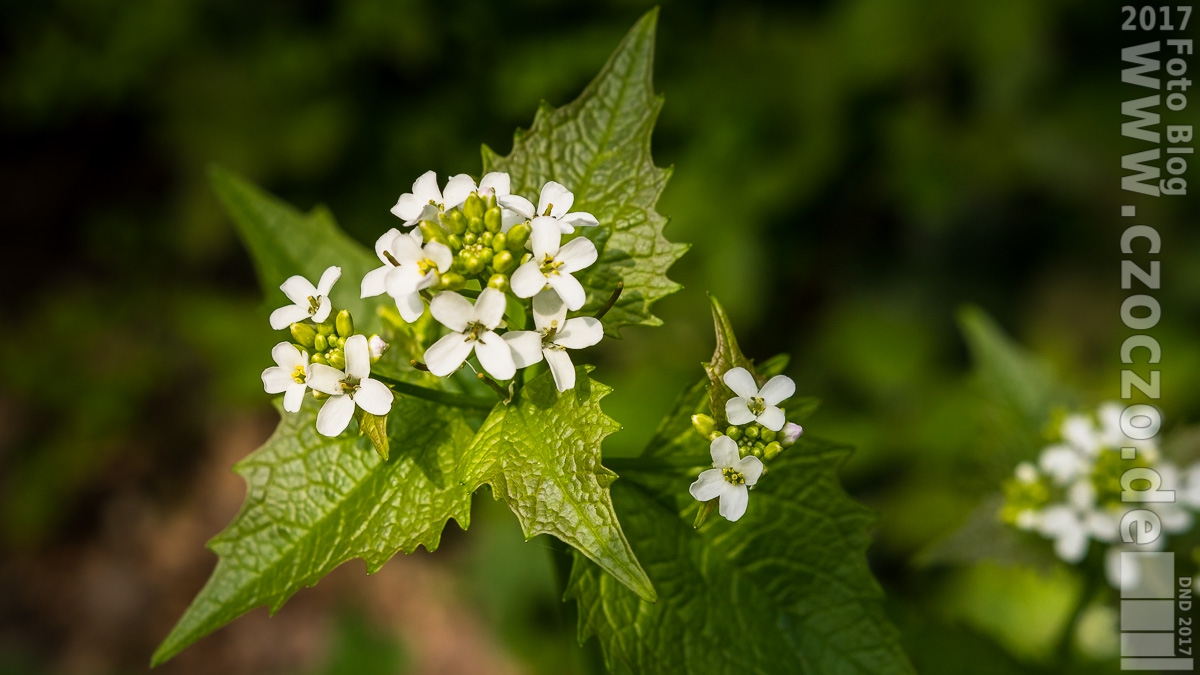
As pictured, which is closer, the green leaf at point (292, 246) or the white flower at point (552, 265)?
the white flower at point (552, 265)

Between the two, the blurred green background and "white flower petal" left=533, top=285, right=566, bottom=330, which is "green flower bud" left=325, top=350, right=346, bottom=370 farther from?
the blurred green background

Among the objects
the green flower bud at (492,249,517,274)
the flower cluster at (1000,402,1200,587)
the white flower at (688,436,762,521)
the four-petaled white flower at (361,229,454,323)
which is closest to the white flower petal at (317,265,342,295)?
the four-petaled white flower at (361,229,454,323)

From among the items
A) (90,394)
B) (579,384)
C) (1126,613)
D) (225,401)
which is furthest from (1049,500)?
(90,394)

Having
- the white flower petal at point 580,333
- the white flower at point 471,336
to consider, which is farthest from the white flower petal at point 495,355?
the white flower petal at point 580,333

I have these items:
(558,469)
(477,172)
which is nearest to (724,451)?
(558,469)

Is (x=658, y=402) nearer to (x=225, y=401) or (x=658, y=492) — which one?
(x=225, y=401)

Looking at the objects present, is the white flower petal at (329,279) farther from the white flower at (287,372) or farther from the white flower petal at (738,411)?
the white flower petal at (738,411)
